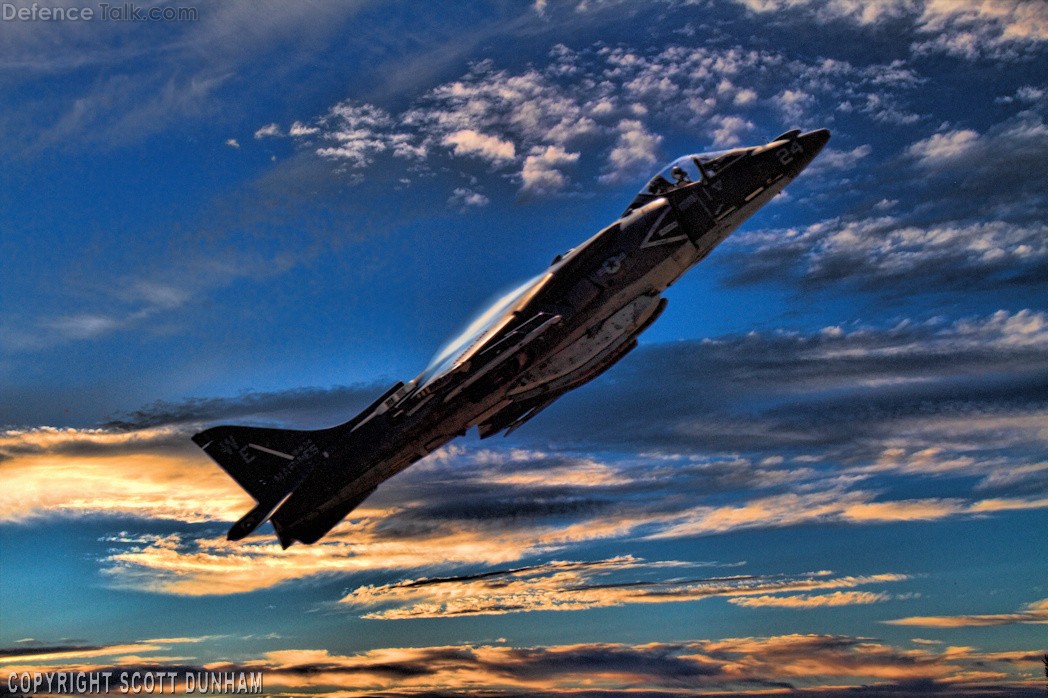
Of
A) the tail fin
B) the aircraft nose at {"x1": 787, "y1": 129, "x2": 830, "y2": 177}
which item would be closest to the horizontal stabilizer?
the tail fin

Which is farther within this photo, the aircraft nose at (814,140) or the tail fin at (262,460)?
the tail fin at (262,460)

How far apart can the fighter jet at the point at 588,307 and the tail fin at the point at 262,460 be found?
159cm

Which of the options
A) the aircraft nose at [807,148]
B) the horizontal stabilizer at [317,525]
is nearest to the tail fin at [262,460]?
the horizontal stabilizer at [317,525]

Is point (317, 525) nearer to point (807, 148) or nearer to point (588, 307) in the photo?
point (588, 307)

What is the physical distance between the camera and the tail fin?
47.4 m

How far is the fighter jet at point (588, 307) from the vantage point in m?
44.6

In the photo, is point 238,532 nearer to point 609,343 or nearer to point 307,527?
point 307,527

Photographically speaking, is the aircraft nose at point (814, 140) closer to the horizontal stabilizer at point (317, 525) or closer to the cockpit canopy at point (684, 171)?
the cockpit canopy at point (684, 171)

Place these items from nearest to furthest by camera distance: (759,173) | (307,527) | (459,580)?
1. (759,173)
2. (307,527)
3. (459,580)

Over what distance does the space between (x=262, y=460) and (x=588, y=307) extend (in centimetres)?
1833

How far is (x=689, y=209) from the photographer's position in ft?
147

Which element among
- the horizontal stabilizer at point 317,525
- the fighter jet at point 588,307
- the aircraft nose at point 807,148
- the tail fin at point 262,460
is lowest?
the horizontal stabilizer at point 317,525

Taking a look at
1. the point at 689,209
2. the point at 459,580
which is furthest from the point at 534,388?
the point at 459,580

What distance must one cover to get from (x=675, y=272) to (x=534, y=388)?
8457mm
